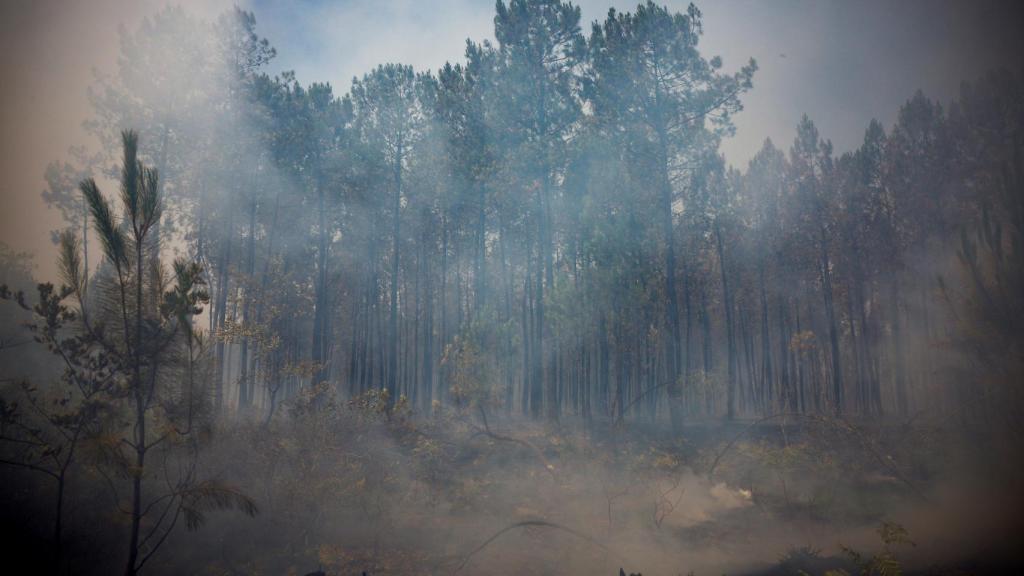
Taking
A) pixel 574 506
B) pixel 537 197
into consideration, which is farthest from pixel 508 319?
pixel 574 506

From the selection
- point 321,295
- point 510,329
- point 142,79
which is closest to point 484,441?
point 510,329

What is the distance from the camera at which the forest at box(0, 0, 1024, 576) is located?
9.70 metres

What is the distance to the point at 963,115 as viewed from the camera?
14258 mm

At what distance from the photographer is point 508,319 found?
24188mm

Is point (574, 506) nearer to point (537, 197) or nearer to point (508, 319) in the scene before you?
point (508, 319)

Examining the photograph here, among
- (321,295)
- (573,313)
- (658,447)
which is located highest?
(321,295)

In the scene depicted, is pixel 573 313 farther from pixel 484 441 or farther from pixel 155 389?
pixel 155 389

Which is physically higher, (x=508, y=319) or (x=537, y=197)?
(x=537, y=197)

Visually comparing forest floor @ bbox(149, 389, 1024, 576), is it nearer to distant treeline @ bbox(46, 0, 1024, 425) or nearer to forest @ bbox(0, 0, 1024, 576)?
forest @ bbox(0, 0, 1024, 576)

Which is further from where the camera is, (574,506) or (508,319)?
(508,319)

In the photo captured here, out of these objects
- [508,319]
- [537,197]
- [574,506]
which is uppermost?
[537,197]

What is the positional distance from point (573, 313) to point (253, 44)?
19.3m

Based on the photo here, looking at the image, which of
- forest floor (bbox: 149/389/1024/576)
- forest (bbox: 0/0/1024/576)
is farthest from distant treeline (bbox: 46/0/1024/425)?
forest floor (bbox: 149/389/1024/576)

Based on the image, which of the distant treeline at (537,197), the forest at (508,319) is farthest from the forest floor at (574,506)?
the distant treeline at (537,197)
